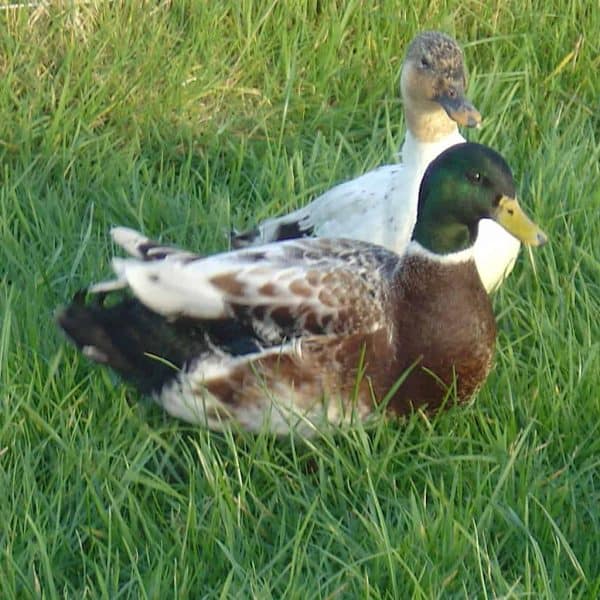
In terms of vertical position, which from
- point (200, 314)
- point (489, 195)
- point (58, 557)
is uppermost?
point (489, 195)

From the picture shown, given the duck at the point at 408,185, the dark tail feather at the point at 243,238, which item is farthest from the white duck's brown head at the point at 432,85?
the dark tail feather at the point at 243,238

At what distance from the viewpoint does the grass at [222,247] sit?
3.14 meters

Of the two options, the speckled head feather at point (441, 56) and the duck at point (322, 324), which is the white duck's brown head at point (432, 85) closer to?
the speckled head feather at point (441, 56)

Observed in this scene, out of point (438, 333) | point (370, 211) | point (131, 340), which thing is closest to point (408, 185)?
point (370, 211)

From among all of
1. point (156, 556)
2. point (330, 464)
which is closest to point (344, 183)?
point (330, 464)

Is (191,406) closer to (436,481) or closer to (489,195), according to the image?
(436,481)

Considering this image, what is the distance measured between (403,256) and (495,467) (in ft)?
2.01

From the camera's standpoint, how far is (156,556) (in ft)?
10.3

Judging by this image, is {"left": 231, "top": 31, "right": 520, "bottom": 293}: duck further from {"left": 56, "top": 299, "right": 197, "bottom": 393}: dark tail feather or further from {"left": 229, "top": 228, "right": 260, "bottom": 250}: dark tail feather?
{"left": 56, "top": 299, "right": 197, "bottom": 393}: dark tail feather

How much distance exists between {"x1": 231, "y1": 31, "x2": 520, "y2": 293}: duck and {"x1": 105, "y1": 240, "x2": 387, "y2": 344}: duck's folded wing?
447 millimetres

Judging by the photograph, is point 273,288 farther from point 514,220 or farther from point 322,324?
point 514,220

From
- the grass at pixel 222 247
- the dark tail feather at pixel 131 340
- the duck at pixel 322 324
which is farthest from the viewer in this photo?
the dark tail feather at pixel 131 340

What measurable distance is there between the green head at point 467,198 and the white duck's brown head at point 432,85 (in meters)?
0.59

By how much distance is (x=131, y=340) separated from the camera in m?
3.73
